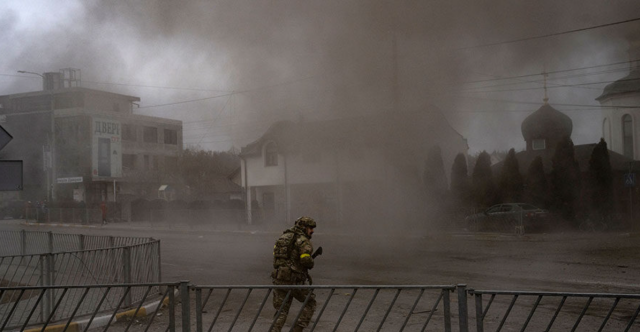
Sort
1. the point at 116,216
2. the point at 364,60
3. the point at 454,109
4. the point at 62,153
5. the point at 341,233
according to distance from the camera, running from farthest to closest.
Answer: the point at 116,216 → the point at 62,153 → the point at 341,233 → the point at 454,109 → the point at 364,60

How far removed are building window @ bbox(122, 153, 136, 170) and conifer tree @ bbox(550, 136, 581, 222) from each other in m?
24.9

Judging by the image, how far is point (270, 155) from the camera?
95.5 feet

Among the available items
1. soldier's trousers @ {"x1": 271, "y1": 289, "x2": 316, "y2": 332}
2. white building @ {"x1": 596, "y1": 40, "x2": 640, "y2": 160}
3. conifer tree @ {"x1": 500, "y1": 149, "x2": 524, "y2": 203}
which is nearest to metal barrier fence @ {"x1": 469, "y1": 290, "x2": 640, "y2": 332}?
soldier's trousers @ {"x1": 271, "y1": 289, "x2": 316, "y2": 332}

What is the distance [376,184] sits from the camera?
20141mm

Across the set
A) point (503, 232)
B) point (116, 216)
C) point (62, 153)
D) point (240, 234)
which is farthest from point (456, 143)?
point (116, 216)

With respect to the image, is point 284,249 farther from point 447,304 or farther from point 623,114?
point 623,114

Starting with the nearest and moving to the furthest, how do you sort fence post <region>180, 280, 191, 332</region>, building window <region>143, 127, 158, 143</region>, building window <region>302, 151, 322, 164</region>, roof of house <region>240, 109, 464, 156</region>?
fence post <region>180, 280, 191, 332</region> → roof of house <region>240, 109, 464, 156</region> → building window <region>302, 151, 322, 164</region> → building window <region>143, 127, 158, 143</region>

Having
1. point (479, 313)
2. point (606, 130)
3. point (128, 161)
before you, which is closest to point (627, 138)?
point (606, 130)

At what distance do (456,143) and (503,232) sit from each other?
219 inches

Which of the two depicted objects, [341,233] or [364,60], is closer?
[364,60]

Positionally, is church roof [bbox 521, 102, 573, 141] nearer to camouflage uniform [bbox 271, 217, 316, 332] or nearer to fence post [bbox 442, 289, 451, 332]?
camouflage uniform [bbox 271, 217, 316, 332]

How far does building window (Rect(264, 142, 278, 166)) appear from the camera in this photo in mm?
28531

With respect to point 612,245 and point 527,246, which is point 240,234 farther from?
point 612,245

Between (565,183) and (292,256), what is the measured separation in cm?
1746
